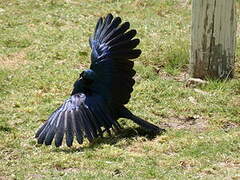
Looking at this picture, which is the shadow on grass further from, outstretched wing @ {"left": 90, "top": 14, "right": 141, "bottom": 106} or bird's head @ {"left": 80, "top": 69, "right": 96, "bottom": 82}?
bird's head @ {"left": 80, "top": 69, "right": 96, "bottom": 82}

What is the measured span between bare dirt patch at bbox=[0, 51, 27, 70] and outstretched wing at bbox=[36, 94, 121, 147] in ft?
9.34

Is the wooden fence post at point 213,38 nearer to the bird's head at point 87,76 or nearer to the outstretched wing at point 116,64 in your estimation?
the outstretched wing at point 116,64

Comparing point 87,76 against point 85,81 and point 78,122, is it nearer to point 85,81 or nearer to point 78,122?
point 85,81

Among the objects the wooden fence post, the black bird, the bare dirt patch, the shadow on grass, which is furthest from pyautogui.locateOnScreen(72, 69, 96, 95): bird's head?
the bare dirt patch

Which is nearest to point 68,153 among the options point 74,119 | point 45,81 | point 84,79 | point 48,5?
point 74,119

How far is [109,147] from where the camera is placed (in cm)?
627

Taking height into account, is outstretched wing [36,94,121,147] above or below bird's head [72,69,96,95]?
below

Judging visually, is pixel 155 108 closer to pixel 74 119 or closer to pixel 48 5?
pixel 74 119

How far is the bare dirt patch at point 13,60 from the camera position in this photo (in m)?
9.15

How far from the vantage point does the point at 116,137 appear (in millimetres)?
A: 6637

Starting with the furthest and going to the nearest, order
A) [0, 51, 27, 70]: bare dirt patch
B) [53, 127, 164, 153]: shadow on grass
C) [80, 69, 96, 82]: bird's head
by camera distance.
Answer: [0, 51, 27, 70]: bare dirt patch, [80, 69, 96, 82]: bird's head, [53, 127, 164, 153]: shadow on grass

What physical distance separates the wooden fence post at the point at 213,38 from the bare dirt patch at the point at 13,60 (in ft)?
7.59

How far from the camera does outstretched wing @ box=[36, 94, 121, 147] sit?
6.18 metres

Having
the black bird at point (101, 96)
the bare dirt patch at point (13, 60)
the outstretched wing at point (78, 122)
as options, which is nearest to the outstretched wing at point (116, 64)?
Result: the black bird at point (101, 96)
